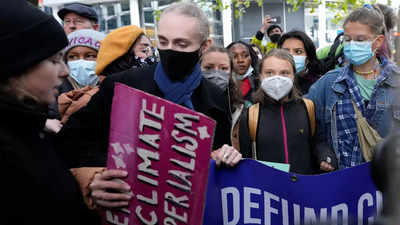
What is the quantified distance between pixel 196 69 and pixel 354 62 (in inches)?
59.7

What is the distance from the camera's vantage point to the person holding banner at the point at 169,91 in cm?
196

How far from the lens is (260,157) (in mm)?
3045

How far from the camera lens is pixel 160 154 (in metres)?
1.62

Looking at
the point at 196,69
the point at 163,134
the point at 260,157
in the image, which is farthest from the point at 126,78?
the point at 260,157

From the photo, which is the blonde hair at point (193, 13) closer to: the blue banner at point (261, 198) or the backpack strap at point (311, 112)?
the blue banner at point (261, 198)

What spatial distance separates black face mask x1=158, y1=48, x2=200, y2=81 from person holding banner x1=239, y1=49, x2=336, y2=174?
101 centimetres

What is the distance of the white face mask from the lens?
3.21 m

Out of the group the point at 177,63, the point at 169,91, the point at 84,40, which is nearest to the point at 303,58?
the point at 84,40

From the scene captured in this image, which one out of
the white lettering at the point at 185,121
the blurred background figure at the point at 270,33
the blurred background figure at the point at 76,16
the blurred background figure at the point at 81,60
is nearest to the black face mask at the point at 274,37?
the blurred background figure at the point at 270,33

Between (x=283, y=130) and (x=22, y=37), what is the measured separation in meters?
2.12

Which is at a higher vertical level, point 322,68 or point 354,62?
point 354,62

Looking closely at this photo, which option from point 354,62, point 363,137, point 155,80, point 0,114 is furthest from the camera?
point 354,62

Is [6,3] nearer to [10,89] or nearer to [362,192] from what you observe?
[10,89]

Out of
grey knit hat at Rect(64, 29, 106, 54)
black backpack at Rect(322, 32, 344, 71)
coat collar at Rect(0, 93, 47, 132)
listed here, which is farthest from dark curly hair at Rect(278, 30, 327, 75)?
coat collar at Rect(0, 93, 47, 132)
